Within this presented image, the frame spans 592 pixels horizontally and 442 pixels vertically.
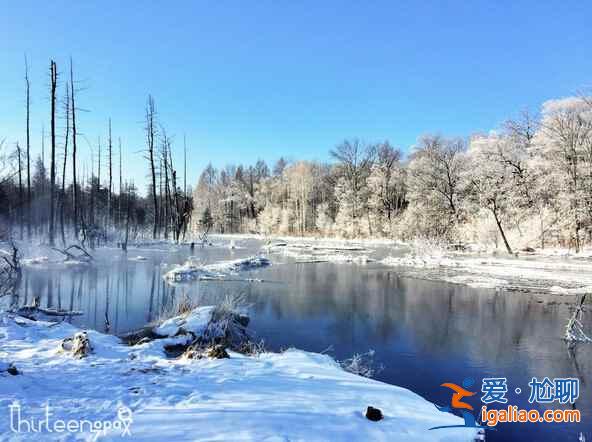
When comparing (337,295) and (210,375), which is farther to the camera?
(337,295)

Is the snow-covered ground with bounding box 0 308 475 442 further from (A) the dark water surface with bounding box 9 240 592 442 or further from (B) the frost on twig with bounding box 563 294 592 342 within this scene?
(B) the frost on twig with bounding box 563 294 592 342

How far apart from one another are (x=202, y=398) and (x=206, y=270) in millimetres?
11949

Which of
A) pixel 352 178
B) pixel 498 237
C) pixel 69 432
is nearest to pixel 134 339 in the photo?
pixel 69 432

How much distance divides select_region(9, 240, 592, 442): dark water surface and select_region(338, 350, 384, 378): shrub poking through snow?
14cm

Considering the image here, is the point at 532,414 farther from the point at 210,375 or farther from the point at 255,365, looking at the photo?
the point at 210,375

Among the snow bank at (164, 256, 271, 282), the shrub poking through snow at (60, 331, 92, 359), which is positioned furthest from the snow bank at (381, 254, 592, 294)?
the shrub poking through snow at (60, 331, 92, 359)

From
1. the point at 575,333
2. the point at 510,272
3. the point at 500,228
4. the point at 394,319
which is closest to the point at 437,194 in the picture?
the point at 500,228

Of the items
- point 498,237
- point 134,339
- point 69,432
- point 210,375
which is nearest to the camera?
point 69,432

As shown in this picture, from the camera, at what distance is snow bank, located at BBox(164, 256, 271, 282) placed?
45.8ft

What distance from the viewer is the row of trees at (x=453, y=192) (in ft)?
80.0

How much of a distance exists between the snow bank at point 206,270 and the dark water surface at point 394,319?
73 cm

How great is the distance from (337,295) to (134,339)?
6.61 meters

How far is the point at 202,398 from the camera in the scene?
143 inches

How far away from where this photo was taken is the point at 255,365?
4.91 m
